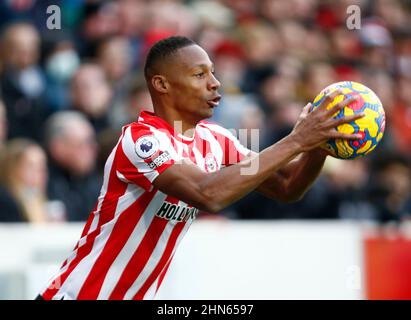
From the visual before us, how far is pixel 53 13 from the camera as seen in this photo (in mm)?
11500

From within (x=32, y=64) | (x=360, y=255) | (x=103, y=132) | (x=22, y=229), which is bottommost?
(x=360, y=255)

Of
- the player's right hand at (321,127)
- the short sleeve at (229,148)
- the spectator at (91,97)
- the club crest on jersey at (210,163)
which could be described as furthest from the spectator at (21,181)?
the player's right hand at (321,127)

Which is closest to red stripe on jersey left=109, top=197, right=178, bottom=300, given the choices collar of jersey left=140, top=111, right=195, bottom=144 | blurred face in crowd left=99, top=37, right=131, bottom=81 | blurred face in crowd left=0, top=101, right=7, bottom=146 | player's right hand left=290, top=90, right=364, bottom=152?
collar of jersey left=140, top=111, right=195, bottom=144

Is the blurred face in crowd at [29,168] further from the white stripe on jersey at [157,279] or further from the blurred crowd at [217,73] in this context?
the white stripe on jersey at [157,279]

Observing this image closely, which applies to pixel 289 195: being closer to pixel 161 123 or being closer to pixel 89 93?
pixel 161 123

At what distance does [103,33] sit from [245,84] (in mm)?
2041

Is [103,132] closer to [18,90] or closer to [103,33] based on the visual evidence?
[18,90]

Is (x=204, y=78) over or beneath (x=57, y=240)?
over

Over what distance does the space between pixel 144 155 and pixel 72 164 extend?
4.44 m

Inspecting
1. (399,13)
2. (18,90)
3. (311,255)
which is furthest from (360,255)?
(399,13)

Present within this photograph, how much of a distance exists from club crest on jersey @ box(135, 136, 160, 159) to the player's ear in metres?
0.39

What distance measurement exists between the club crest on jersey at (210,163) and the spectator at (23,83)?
14.9 feet

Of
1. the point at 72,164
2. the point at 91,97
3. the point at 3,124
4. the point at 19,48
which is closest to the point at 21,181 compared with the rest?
the point at 72,164

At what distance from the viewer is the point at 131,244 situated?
18.1 feet
